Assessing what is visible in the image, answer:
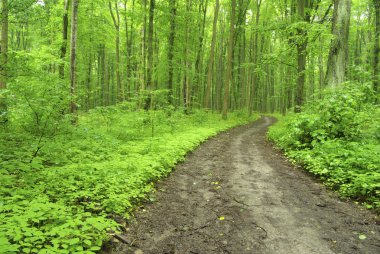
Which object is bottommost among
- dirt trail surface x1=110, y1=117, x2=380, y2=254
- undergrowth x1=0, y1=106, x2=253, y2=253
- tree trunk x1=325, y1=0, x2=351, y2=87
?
dirt trail surface x1=110, y1=117, x2=380, y2=254

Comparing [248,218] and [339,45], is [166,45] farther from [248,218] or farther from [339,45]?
[248,218]

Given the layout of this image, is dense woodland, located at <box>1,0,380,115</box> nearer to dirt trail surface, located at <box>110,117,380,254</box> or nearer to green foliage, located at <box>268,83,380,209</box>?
green foliage, located at <box>268,83,380,209</box>

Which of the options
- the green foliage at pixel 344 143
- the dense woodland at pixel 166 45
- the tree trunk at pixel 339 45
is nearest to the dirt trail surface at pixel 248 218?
the green foliage at pixel 344 143

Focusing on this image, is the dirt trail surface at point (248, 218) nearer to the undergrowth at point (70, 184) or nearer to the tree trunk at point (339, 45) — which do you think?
the undergrowth at point (70, 184)

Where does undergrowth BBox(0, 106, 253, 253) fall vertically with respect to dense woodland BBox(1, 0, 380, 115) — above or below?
below

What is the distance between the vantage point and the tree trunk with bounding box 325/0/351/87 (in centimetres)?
1017

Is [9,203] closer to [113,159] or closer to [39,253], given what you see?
[39,253]

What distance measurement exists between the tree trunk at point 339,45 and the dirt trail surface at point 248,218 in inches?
218

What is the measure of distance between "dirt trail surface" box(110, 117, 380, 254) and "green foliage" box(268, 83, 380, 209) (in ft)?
1.61

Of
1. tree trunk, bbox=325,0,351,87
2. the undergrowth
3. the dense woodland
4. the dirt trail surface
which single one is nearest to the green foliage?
the dirt trail surface

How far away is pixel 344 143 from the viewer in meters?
7.89

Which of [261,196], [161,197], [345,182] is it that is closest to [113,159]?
[161,197]

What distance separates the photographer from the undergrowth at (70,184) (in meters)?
3.14

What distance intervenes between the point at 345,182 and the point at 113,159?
235 inches
